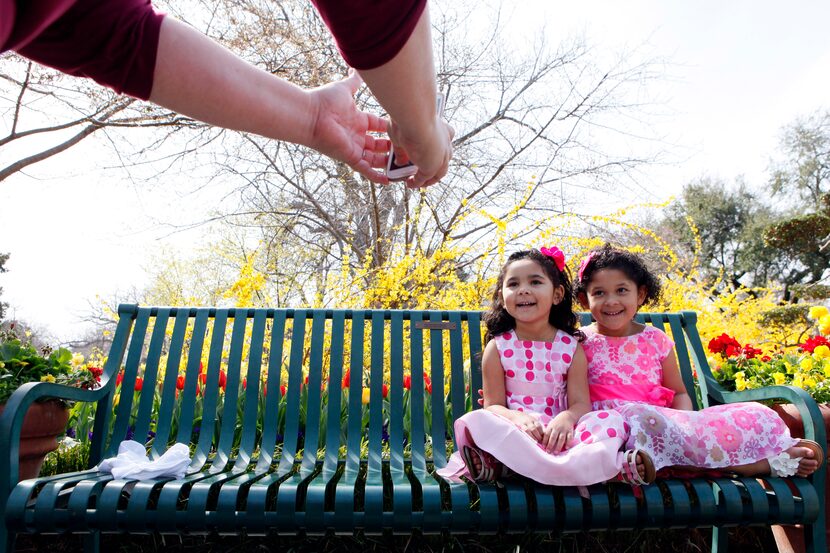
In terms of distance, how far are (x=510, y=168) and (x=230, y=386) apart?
508 cm

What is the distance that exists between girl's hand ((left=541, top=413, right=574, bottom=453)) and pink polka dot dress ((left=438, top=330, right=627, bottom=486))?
0.02 m

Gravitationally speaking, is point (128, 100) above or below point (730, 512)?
above

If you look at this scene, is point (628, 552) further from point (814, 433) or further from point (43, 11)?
point (43, 11)

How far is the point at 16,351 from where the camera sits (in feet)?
8.94

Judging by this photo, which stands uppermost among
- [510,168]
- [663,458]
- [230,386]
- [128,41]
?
[510,168]

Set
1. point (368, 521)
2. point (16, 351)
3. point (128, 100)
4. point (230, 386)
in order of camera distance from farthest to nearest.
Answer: point (128, 100), point (16, 351), point (230, 386), point (368, 521)

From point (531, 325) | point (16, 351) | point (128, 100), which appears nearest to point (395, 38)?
point (531, 325)

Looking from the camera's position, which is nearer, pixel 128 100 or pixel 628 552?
pixel 628 552

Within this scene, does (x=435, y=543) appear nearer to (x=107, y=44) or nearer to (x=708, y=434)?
(x=708, y=434)

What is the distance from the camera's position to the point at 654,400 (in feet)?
7.80

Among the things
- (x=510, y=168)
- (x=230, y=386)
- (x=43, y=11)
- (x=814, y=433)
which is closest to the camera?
(x=43, y=11)

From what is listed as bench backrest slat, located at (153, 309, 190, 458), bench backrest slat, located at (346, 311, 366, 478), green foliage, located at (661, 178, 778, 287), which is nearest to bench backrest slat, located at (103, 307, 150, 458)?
bench backrest slat, located at (153, 309, 190, 458)

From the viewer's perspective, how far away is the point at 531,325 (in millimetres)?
2377

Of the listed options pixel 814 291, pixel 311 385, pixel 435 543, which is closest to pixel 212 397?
pixel 311 385
